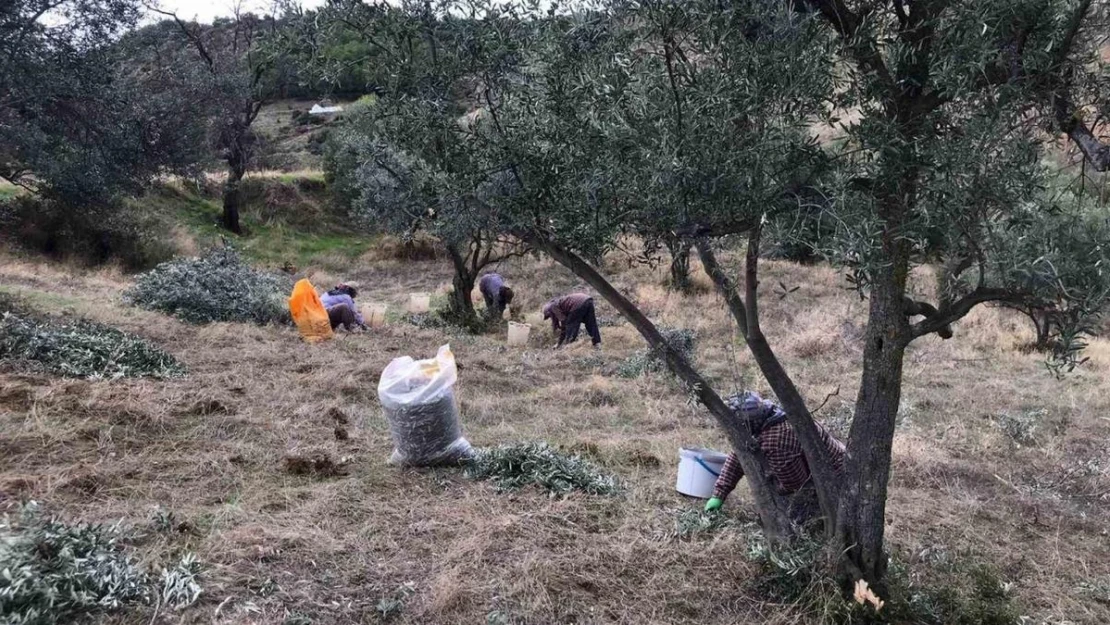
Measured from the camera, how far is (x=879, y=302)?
384 centimetres

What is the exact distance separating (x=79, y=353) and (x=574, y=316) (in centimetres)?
679

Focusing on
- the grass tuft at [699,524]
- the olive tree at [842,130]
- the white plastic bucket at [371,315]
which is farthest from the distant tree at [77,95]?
the grass tuft at [699,524]

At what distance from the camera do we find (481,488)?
17.6ft

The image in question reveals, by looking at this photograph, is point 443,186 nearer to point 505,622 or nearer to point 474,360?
point 505,622

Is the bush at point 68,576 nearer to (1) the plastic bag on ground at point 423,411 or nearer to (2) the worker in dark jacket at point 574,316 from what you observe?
(1) the plastic bag on ground at point 423,411

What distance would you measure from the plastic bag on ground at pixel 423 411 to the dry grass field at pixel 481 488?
0.22m

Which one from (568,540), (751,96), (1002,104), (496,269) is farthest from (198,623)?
(496,269)

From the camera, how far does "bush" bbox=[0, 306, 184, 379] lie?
23.1 ft

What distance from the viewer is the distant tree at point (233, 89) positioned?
2298cm

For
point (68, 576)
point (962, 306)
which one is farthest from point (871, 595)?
point (68, 576)

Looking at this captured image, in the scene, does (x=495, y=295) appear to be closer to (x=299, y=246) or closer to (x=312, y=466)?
(x=312, y=466)

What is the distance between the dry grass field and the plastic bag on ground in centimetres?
22

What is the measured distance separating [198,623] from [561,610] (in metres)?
1.65

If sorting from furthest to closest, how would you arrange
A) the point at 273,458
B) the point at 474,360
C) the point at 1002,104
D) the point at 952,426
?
the point at 474,360
the point at 952,426
the point at 273,458
the point at 1002,104
